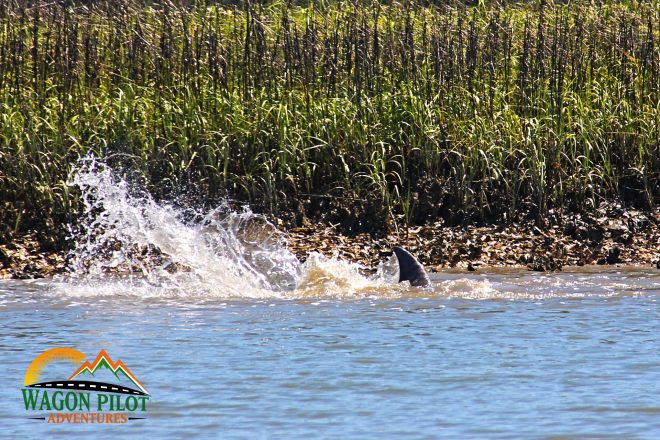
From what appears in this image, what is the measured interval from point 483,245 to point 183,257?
9.37ft

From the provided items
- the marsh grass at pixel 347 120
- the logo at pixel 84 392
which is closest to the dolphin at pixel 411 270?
the marsh grass at pixel 347 120

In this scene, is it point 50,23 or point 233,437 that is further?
point 50,23

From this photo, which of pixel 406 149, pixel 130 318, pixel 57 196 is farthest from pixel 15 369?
pixel 406 149

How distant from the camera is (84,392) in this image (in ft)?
21.4

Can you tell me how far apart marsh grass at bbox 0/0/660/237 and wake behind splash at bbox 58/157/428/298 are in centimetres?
34

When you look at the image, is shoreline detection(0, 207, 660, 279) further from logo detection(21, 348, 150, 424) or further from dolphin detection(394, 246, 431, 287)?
logo detection(21, 348, 150, 424)

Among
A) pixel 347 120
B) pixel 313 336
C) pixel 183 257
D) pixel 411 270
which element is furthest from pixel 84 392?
pixel 347 120

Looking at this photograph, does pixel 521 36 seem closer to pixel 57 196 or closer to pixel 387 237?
pixel 387 237

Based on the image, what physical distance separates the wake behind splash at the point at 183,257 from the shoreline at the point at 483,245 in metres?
0.32

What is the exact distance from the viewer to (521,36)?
47.2ft

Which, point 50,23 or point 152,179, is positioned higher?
point 50,23

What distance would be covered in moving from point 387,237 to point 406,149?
1.09 meters

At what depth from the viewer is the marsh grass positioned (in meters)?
12.0

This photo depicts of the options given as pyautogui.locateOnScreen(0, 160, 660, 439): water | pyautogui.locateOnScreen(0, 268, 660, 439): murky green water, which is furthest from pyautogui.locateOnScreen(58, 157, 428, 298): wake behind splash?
pyautogui.locateOnScreen(0, 268, 660, 439): murky green water
